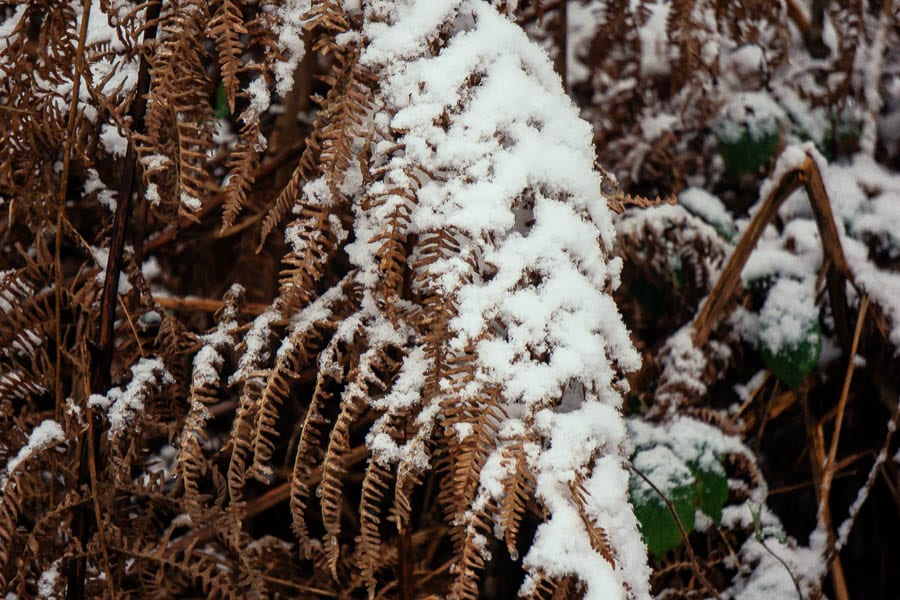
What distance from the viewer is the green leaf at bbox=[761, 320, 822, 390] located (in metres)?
1.15

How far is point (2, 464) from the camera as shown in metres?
0.93

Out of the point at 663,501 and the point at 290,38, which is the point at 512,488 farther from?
the point at 290,38

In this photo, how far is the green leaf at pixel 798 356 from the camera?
3.78ft

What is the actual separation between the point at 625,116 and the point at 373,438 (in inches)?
40.8

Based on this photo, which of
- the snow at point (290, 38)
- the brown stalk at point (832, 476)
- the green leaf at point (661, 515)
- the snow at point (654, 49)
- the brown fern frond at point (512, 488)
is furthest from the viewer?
the snow at point (654, 49)

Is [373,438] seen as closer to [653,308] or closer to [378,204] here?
[378,204]

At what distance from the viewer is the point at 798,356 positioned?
1.16 meters

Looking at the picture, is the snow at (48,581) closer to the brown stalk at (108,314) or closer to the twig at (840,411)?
the brown stalk at (108,314)

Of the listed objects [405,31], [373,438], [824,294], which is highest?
[405,31]

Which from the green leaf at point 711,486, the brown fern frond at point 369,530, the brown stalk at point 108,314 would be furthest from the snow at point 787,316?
the brown stalk at point 108,314

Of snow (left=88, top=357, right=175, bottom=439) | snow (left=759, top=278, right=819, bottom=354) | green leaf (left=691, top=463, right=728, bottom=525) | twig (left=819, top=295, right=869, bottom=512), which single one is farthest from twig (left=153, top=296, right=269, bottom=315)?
twig (left=819, top=295, right=869, bottom=512)

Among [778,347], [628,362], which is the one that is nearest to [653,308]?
[778,347]

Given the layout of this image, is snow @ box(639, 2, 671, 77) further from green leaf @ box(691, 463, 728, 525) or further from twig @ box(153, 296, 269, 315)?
twig @ box(153, 296, 269, 315)

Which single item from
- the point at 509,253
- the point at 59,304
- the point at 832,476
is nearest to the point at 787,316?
the point at 832,476
